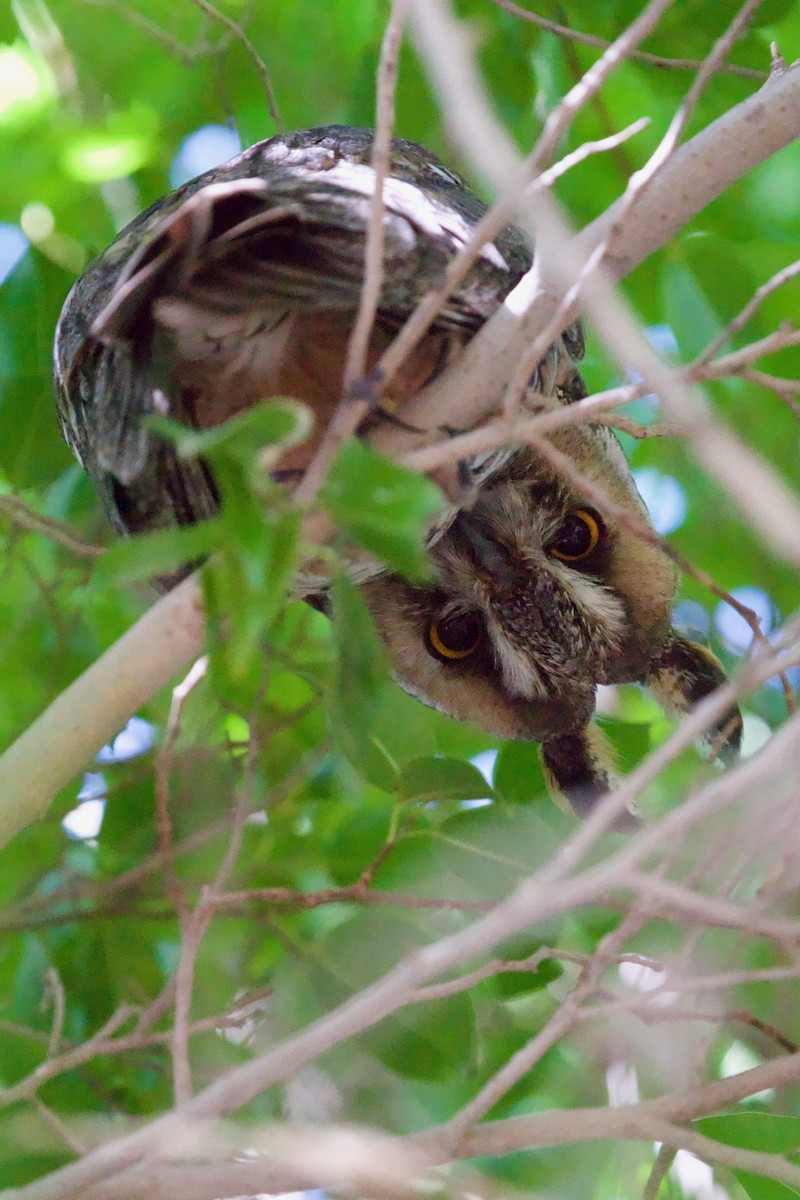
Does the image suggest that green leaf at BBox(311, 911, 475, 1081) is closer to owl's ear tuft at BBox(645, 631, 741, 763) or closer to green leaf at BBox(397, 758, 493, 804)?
green leaf at BBox(397, 758, 493, 804)

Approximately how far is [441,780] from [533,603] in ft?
0.96

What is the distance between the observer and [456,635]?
1916 mm

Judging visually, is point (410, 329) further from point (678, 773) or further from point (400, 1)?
point (678, 773)

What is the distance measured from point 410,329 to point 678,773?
6.04ft

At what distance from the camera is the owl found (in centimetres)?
117

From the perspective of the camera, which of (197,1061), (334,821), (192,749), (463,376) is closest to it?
(463,376)

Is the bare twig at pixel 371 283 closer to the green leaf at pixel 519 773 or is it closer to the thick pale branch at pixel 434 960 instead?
the thick pale branch at pixel 434 960

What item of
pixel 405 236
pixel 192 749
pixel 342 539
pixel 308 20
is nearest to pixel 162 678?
pixel 342 539

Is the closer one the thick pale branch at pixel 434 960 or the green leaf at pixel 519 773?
the thick pale branch at pixel 434 960

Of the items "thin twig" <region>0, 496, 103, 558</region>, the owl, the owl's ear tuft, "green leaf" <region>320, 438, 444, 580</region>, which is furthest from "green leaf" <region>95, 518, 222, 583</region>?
the owl's ear tuft

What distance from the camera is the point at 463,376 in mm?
1221

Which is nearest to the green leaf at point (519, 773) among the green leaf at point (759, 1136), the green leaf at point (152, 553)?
the green leaf at point (759, 1136)

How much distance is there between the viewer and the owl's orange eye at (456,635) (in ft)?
6.26

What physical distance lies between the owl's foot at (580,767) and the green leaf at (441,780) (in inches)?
8.6
